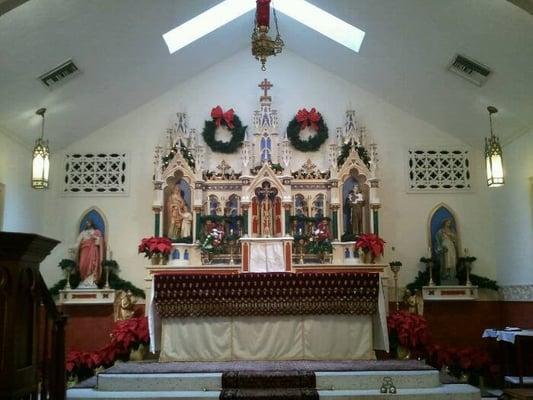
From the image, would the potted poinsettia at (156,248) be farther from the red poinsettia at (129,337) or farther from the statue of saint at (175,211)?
the red poinsettia at (129,337)

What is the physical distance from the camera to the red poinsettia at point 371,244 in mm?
9086

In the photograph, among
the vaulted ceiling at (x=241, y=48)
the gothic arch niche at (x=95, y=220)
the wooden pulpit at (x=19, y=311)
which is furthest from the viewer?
the gothic arch niche at (x=95, y=220)

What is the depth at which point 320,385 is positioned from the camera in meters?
6.01

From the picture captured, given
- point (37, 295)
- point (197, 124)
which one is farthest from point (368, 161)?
point (37, 295)

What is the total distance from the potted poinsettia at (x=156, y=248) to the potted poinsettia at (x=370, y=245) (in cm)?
305

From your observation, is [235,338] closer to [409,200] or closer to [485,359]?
[485,359]

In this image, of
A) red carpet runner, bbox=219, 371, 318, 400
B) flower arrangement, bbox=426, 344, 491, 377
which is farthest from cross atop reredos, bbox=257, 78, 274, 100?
red carpet runner, bbox=219, 371, 318, 400

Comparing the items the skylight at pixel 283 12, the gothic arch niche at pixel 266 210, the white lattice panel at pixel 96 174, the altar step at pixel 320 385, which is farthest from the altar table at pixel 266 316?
the skylight at pixel 283 12

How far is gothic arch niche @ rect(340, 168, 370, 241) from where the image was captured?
978 cm

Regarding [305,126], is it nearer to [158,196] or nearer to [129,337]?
[158,196]

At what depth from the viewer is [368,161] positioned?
32.3 feet

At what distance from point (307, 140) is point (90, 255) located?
13.9 ft

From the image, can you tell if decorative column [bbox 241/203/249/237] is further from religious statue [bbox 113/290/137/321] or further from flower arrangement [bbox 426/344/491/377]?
flower arrangement [bbox 426/344/491/377]

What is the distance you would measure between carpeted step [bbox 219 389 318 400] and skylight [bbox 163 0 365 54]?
580cm
